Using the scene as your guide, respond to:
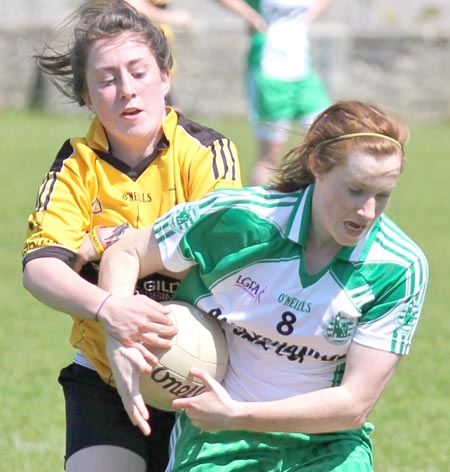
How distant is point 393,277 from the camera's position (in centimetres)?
333

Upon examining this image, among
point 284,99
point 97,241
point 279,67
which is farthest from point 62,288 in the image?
point 279,67

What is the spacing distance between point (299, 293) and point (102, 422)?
0.86 meters

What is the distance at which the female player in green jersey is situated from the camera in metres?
3.25

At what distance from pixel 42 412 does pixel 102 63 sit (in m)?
2.33

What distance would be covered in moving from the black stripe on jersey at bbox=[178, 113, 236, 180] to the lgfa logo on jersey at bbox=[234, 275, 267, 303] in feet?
1.47

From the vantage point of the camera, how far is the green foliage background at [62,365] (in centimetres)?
499

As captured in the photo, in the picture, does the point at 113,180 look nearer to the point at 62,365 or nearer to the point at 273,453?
the point at 273,453

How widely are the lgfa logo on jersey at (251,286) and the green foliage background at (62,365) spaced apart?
1682mm

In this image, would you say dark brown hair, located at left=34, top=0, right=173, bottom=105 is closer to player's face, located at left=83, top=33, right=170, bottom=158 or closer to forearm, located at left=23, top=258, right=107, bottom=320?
player's face, located at left=83, top=33, right=170, bottom=158

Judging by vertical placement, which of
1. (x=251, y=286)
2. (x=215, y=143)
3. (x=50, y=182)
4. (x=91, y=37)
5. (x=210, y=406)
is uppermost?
(x=91, y=37)

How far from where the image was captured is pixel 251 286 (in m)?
3.40

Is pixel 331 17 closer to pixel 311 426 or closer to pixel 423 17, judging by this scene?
pixel 423 17

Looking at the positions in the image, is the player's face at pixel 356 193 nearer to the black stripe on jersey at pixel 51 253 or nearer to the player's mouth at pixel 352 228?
the player's mouth at pixel 352 228

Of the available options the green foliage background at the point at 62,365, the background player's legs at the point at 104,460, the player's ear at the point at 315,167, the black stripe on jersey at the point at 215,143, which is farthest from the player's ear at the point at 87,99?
the green foliage background at the point at 62,365
